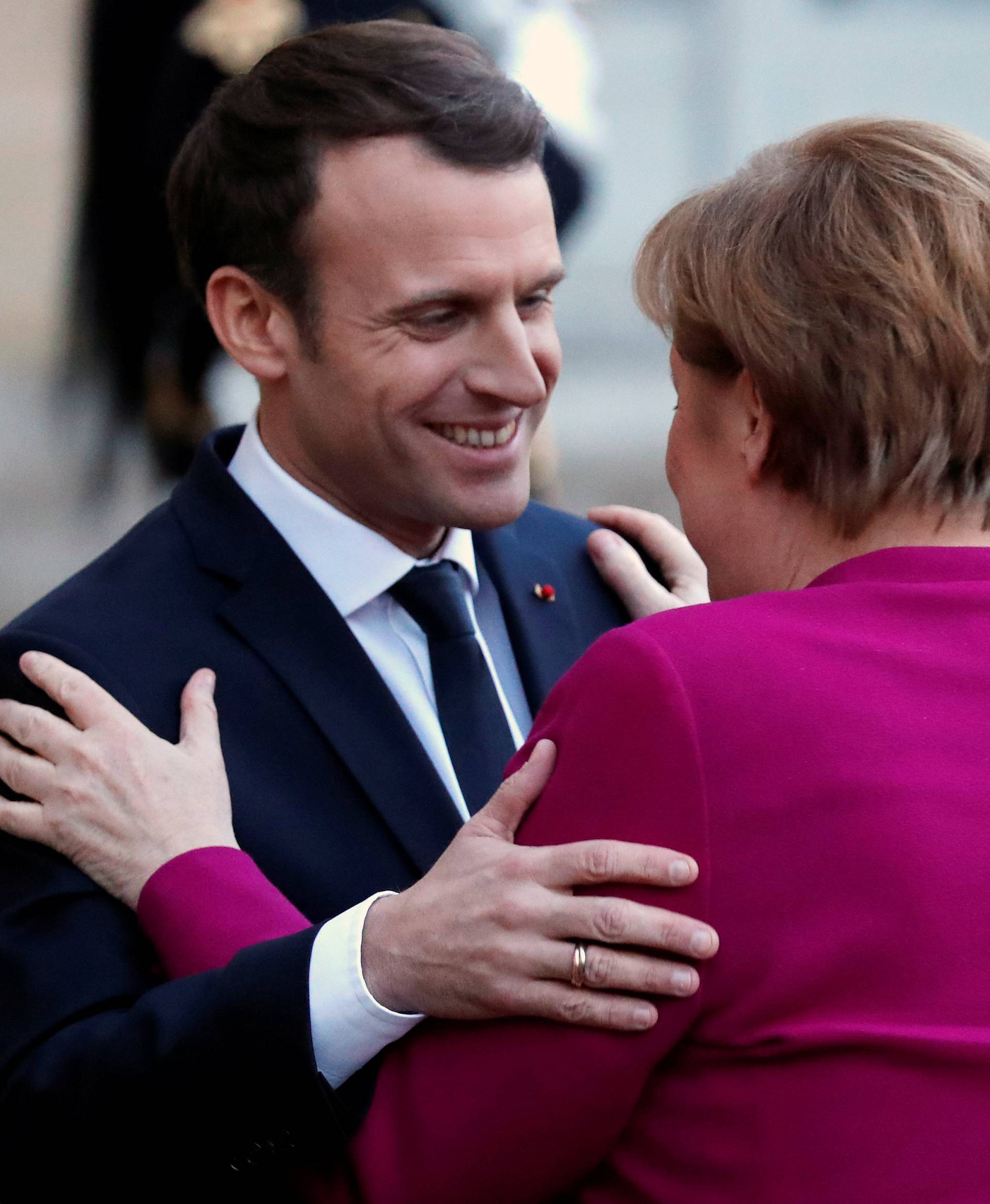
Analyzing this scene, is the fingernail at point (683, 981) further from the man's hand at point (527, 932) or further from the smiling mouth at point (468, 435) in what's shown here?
the smiling mouth at point (468, 435)

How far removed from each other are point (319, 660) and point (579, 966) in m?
0.76

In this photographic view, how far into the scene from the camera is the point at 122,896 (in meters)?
1.73

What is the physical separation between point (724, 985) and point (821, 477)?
47 centimetres

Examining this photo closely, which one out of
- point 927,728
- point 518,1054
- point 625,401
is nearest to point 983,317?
point 927,728

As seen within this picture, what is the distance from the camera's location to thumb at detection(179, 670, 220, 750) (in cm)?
186

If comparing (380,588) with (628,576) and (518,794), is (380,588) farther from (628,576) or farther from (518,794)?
(518,794)

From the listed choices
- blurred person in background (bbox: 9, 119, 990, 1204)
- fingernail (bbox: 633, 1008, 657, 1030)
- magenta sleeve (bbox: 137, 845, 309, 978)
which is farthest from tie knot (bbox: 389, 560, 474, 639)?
fingernail (bbox: 633, 1008, 657, 1030)

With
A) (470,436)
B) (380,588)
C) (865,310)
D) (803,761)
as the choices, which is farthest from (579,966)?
(470,436)

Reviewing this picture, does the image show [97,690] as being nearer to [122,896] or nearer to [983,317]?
[122,896]

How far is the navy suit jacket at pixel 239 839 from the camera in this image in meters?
1.56

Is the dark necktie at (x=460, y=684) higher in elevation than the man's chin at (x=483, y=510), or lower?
lower

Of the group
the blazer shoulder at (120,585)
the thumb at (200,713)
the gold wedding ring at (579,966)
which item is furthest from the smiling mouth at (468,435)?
the gold wedding ring at (579,966)

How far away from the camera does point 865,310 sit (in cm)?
143

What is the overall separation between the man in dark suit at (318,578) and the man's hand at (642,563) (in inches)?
1.7
